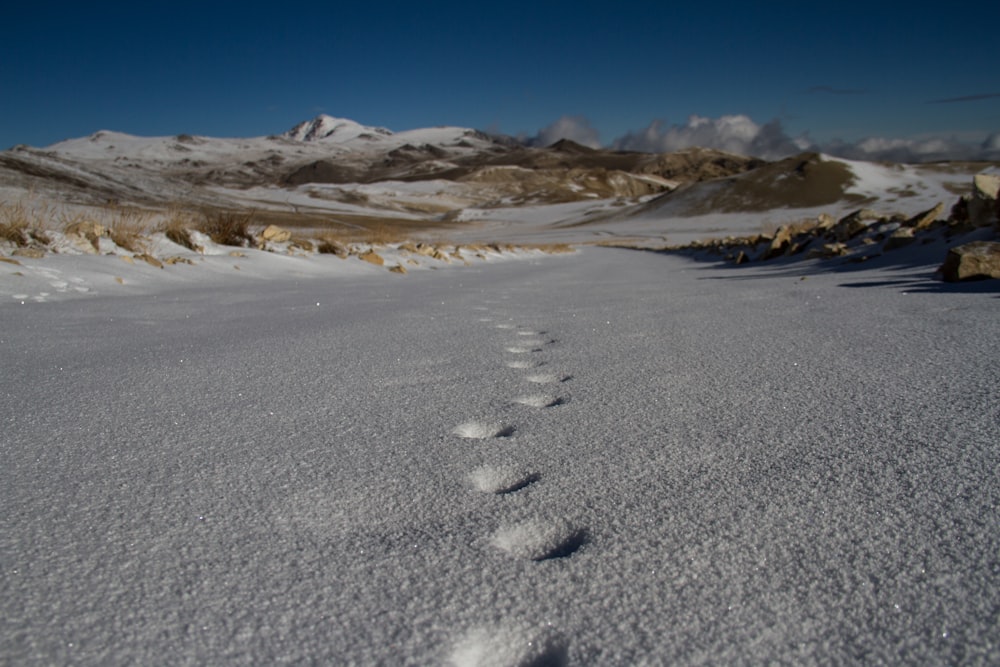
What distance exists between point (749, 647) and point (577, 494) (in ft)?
0.82

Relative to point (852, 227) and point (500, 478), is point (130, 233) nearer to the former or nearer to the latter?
point (500, 478)

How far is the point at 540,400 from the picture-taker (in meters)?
1.04

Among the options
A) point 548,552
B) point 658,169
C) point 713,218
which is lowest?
point 548,552

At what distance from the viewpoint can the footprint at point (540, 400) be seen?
3.31 feet

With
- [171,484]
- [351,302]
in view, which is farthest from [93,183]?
[171,484]

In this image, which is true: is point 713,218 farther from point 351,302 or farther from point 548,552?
point 548,552

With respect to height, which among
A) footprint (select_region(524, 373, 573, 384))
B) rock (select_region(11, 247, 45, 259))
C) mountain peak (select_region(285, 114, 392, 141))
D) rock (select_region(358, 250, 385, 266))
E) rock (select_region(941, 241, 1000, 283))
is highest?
mountain peak (select_region(285, 114, 392, 141))

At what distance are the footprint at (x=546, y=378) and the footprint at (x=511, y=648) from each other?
28.9 inches

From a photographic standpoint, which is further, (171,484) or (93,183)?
(93,183)

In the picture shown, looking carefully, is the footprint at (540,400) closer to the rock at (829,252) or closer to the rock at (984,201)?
the rock at (984,201)

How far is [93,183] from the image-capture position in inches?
1033

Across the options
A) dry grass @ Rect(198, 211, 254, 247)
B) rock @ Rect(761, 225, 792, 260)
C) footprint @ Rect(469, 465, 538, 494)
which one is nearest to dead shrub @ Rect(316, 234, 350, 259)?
dry grass @ Rect(198, 211, 254, 247)

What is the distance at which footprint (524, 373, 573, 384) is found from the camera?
1.18 m

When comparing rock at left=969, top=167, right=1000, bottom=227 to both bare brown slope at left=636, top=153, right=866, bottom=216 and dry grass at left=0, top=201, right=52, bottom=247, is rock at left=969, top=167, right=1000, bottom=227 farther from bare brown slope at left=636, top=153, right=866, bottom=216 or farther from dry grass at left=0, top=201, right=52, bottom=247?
bare brown slope at left=636, top=153, right=866, bottom=216
